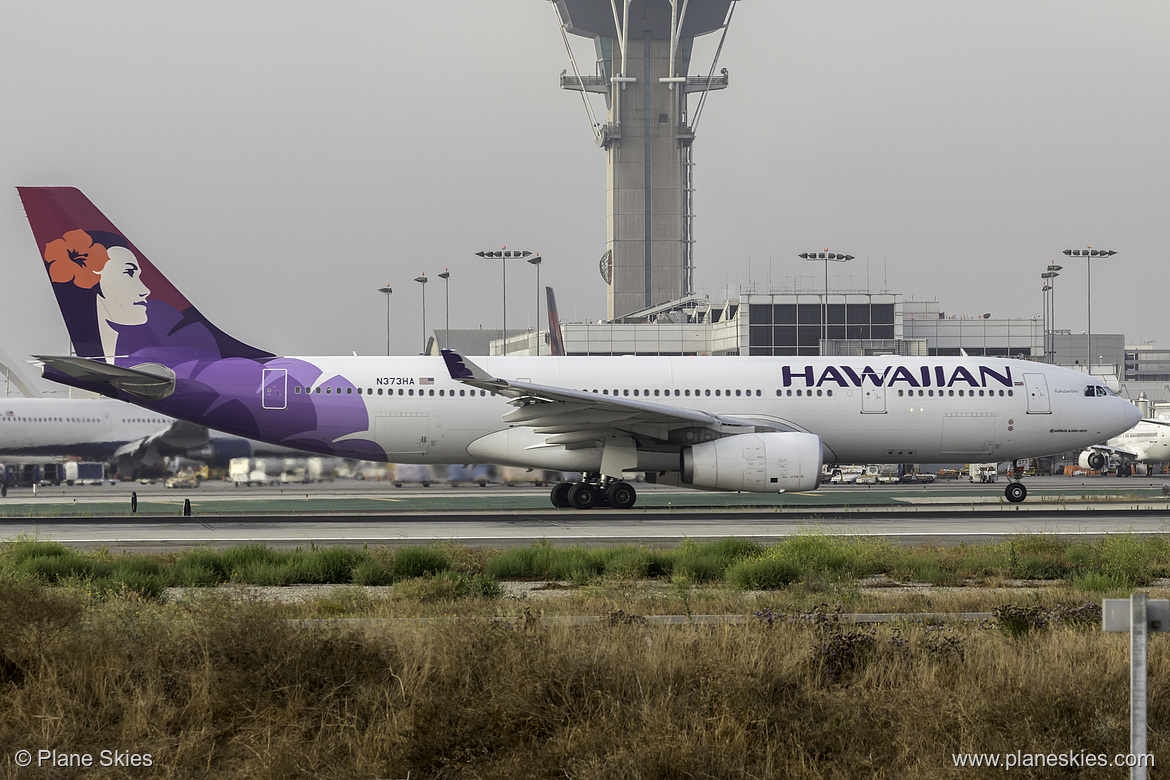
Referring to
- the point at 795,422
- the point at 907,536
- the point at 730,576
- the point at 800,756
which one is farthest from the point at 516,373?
the point at 800,756

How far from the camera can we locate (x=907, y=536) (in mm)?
20875

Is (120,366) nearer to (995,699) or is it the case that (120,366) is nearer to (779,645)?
(779,645)

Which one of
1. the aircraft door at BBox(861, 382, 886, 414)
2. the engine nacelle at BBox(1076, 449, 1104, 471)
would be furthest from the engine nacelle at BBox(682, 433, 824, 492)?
the engine nacelle at BBox(1076, 449, 1104, 471)

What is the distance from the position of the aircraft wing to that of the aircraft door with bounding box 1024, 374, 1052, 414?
24.9ft

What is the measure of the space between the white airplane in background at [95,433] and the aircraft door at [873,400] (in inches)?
917

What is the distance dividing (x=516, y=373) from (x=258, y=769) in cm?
2231

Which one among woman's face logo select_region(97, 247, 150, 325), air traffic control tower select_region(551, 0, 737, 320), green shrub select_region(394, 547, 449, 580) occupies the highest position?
air traffic control tower select_region(551, 0, 737, 320)

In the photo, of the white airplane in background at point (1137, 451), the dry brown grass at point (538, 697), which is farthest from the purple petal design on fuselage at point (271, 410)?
the white airplane in background at point (1137, 451)

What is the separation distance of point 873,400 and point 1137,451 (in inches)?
1962

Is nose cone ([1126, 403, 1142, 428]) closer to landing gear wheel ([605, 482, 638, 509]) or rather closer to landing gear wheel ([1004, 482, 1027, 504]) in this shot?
landing gear wheel ([1004, 482, 1027, 504])

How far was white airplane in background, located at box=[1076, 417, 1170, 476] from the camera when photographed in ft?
224

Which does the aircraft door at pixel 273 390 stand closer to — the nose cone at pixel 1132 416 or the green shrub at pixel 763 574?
the green shrub at pixel 763 574

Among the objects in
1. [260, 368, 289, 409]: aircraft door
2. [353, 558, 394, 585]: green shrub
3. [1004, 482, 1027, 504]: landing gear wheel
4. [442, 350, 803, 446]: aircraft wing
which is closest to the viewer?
[353, 558, 394, 585]: green shrub

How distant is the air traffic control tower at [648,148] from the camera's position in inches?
5389
